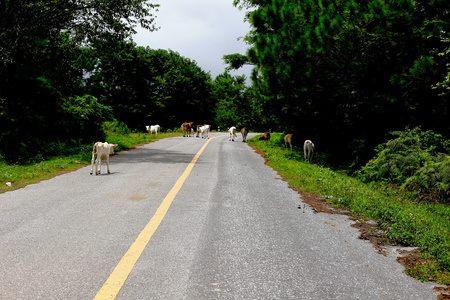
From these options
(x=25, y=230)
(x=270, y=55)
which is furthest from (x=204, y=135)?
(x=25, y=230)

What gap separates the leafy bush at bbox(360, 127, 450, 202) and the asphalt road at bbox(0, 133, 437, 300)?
4.79m

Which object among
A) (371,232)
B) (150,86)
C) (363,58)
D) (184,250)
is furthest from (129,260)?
(150,86)

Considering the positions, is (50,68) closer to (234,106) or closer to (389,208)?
(389,208)

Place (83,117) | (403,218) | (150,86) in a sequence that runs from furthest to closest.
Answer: (150,86) → (83,117) → (403,218)

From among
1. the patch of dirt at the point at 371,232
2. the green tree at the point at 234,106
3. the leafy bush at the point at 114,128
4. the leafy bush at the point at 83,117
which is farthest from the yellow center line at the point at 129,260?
the green tree at the point at 234,106

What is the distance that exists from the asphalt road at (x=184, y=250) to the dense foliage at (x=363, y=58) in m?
8.54

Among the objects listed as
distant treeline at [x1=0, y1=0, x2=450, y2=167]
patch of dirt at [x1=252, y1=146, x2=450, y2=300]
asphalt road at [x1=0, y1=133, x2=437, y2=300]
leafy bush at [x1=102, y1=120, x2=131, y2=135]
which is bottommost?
patch of dirt at [x1=252, y1=146, x2=450, y2=300]

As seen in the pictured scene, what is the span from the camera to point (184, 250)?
392 centimetres

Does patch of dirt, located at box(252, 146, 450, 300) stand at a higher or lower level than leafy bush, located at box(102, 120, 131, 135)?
lower

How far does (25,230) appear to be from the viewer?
455 centimetres

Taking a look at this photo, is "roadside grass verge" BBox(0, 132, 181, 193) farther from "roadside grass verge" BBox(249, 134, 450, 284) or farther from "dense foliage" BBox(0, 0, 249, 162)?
"roadside grass verge" BBox(249, 134, 450, 284)

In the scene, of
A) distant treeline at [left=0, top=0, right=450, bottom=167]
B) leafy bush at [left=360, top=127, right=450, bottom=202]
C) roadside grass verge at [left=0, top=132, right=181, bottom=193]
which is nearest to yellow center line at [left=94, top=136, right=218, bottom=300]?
roadside grass verge at [left=0, top=132, right=181, bottom=193]

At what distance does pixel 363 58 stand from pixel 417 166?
5.85 metres

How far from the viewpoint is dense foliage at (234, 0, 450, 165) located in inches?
489
